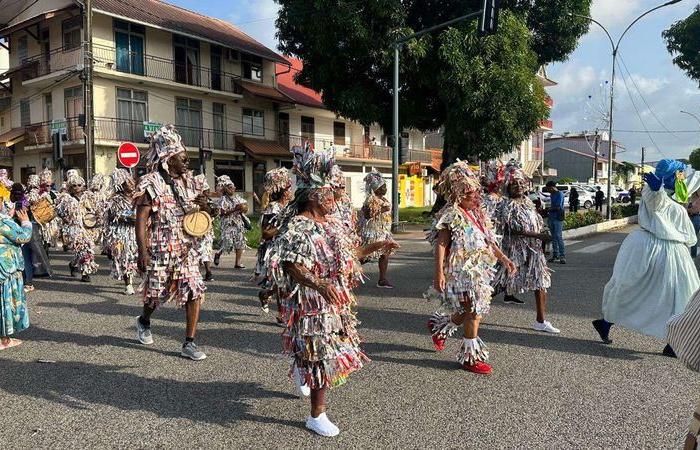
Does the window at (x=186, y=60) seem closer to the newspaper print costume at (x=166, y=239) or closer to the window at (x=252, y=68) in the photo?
the window at (x=252, y=68)

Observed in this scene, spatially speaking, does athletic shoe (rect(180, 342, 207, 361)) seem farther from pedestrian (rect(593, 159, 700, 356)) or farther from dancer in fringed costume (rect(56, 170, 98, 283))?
dancer in fringed costume (rect(56, 170, 98, 283))

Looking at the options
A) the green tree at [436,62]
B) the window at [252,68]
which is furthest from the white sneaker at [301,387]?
the window at [252,68]

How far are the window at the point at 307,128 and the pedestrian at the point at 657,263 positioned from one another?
102 ft

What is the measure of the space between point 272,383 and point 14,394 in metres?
2.11

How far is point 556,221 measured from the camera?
12586mm

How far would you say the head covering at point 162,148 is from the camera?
17.2 ft

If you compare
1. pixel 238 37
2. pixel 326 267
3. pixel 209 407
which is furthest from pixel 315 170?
pixel 238 37

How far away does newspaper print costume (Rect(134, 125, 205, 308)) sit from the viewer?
5.18m

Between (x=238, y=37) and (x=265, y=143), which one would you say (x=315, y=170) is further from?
(x=238, y=37)

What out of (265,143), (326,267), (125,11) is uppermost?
(125,11)

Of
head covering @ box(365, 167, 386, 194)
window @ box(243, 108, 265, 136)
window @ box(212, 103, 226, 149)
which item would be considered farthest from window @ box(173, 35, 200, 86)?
head covering @ box(365, 167, 386, 194)

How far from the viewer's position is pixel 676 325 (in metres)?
1.99

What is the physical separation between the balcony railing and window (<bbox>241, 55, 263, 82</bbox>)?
107cm

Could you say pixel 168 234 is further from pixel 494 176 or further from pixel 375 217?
pixel 375 217
